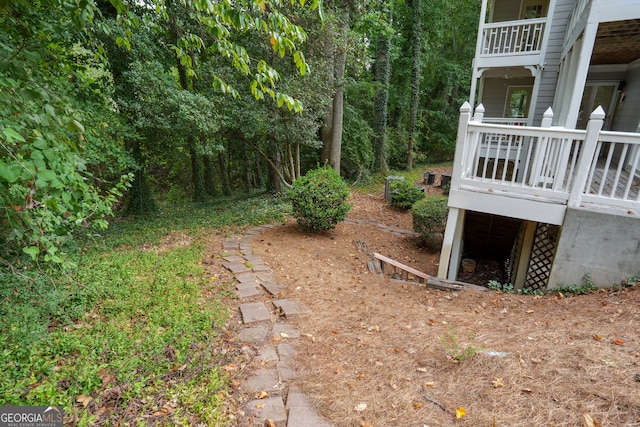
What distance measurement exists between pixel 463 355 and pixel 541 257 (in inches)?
128

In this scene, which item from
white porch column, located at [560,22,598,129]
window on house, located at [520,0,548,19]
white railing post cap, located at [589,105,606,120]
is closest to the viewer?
white railing post cap, located at [589,105,606,120]

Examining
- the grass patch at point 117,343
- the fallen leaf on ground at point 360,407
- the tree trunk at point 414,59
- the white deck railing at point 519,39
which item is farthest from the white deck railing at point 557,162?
the tree trunk at point 414,59

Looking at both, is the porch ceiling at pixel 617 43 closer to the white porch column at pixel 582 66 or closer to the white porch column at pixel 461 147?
the white porch column at pixel 582 66

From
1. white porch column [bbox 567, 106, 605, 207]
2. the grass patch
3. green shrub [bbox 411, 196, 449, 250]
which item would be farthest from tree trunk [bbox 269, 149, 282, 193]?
white porch column [bbox 567, 106, 605, 207]

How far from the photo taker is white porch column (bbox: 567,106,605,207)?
3789 millimetres

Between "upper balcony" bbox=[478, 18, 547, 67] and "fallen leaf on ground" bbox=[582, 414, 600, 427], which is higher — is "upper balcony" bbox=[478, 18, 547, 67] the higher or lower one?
the higher one

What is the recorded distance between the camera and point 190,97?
21.7ft

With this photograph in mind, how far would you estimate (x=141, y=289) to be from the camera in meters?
3.77

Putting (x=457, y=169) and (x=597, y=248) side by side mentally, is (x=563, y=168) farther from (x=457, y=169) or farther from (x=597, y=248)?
(x=457, y=169)

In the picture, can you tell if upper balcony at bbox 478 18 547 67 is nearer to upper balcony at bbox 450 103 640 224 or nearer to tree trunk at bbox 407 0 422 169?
upper balcony at bbox 450 103 640 224

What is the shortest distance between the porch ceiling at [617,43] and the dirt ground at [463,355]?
466 centimetres

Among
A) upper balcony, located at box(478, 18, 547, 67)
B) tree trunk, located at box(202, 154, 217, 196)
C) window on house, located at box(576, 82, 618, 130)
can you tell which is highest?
upper balcony, located at box(478, 18, 547, 67)

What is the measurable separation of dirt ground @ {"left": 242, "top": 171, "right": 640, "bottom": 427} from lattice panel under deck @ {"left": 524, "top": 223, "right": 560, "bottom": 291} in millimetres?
910

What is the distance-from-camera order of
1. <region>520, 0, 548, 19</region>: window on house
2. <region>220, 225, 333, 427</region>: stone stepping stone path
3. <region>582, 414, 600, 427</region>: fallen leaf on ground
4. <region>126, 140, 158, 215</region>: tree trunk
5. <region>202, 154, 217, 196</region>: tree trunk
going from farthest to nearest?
<region>202, 154, 217, 196</region>: tree trunk, <region>520, 0, 548, 19</region>: window on house, <region>126, 140, 158, 215</region>: tree trunk, <region>220, 225, 333, 427</region>: stone stepping stone path, <region>582, 414, 600, 427</region>: fallen leaf on ground
